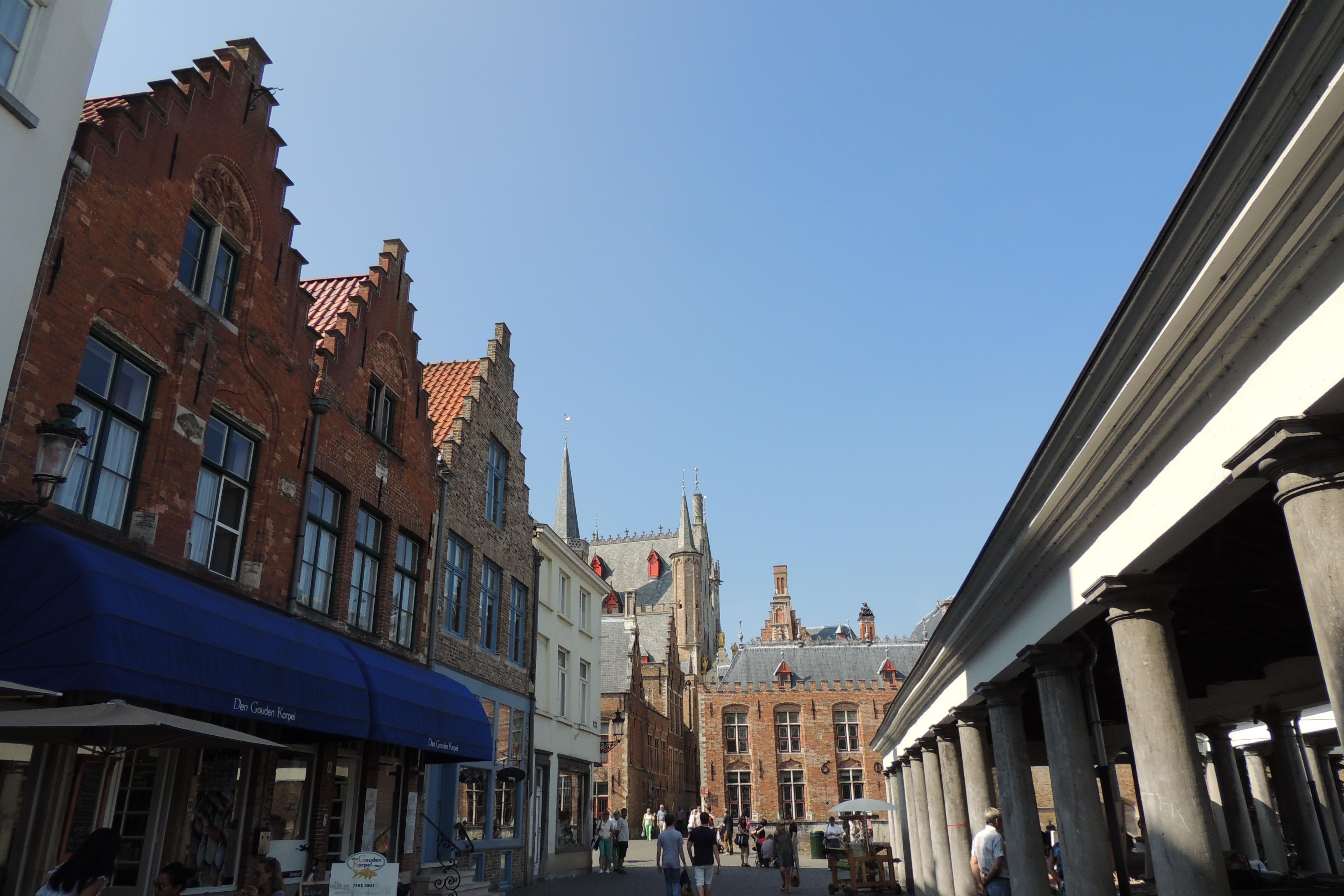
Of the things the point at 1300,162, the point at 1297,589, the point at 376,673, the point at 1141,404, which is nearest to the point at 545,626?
the point at 376,673

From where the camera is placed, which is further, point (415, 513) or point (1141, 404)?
point (415, 513)

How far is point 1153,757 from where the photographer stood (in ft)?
20.0

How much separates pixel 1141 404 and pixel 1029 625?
13.7 ft

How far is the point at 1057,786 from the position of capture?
27.8 ft

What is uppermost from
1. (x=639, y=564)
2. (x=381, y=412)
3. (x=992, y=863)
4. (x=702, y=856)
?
(x=639, y=564)

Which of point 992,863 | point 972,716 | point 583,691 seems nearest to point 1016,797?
point 992,863

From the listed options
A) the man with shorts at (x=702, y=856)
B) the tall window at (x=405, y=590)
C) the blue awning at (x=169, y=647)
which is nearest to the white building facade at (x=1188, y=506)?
the man with shorts at (x=702, y=856)

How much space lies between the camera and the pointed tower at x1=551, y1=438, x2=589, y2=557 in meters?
87.8

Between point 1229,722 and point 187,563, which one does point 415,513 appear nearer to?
point 187,563

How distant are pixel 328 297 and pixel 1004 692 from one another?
14.2 m

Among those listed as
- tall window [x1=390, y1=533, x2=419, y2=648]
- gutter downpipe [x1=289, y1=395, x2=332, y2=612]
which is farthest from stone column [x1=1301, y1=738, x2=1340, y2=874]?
gutter downpipe [x1=289, y1=395, x2=332, y2=612]

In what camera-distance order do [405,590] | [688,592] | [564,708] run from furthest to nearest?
1. [688,592]
2. [564,708]
3. [405,590]

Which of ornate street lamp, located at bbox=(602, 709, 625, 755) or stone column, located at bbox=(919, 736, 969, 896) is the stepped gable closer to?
stone column, located at bbox=(919, 736, 969, 896)

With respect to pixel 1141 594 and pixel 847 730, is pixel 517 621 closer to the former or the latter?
pixel 1141 594
